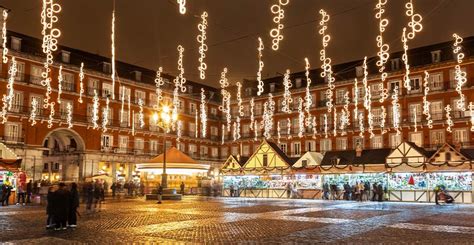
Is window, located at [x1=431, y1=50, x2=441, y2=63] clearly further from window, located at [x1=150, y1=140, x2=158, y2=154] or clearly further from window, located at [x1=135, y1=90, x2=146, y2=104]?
window, located at [x1=150, y1=140, x2=158, y2=154]

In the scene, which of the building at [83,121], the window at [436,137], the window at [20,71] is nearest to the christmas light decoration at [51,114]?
the building at [83,121]

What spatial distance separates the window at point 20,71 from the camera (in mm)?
39250

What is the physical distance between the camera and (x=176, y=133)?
53.9 metres

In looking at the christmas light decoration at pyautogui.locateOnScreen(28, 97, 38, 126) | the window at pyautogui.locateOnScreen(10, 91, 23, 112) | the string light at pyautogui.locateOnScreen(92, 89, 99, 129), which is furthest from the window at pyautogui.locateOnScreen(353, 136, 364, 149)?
the window at pyautogui.locateOnScreen(10, 91, 23, 112)

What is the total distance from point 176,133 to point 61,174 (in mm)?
13222

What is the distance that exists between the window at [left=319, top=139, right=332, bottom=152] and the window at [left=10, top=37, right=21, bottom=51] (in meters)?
31.3

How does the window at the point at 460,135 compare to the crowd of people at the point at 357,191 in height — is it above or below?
above

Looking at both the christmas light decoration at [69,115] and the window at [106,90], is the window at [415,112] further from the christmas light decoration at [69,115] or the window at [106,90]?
the christmas light decoration at [69,115]

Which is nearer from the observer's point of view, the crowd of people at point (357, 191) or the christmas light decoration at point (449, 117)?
the crowd of people at point (357, 191)

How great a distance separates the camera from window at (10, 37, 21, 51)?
39200 mm

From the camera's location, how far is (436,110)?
43.2m

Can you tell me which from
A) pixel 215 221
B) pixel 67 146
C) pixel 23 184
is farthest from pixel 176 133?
pixel 215 221

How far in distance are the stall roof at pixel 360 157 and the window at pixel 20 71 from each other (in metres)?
26.1

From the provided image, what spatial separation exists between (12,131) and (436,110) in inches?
1476
